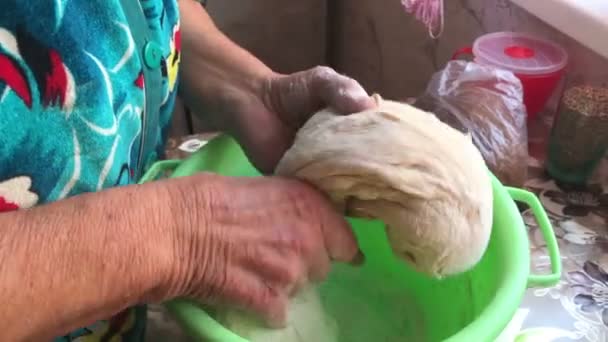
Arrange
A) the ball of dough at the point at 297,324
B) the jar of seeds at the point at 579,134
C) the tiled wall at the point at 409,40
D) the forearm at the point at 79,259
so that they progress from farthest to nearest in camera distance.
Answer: the tiled wall at the point at 409,40 → the jar of seeds at the point at 579,134 → the ball of dough at the point at 297,324 → the forearm at the point at 79,259

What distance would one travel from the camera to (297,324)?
0.55 m

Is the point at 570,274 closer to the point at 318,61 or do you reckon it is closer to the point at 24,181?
the point at 24,181

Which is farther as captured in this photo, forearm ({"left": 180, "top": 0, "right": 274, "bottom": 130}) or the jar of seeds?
the jar of seeds

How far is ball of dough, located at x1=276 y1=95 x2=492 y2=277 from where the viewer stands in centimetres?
46

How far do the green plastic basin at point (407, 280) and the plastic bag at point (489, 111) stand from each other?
0.14 m

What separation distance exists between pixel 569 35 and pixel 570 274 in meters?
0.29

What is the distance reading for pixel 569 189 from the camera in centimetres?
78

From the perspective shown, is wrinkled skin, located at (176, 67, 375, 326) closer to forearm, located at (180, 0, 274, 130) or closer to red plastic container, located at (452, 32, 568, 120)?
forearm, located at (180, 0, 274, 130)

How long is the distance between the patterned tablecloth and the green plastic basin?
7 cm

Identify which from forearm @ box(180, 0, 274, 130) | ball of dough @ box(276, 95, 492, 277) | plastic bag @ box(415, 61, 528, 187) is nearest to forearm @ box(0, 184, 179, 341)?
ball of dough @ box(276, 95, 492, 277)

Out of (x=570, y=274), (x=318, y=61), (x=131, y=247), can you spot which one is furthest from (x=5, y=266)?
(x=318, y=61)

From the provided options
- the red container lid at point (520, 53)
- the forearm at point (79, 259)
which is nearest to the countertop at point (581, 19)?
the red container lid at point (520, 53)

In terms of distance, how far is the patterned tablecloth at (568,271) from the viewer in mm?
625

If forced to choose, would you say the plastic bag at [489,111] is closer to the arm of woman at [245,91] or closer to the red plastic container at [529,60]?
the red plastic container at [529,60]
